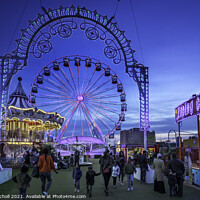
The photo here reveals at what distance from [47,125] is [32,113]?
4.14 m

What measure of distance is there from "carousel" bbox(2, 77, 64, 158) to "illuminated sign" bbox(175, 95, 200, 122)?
20738mm

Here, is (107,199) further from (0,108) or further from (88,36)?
(88,36)

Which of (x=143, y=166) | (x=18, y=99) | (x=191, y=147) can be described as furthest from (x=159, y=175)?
(x=18, y=99)

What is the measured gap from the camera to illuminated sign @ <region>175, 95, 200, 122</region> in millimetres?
9672

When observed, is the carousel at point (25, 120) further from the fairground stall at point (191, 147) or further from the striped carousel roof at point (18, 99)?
the fairground stall at point (191, 147)

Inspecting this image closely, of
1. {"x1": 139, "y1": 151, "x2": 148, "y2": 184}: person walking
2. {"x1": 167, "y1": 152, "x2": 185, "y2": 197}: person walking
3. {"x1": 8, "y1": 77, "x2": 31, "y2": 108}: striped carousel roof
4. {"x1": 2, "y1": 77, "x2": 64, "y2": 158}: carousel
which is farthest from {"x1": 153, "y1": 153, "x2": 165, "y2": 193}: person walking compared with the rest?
{"x1": 8, "y1": 77, "x2": 31, "y2": 108}: striped carousel roof

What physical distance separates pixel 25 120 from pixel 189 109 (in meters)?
25.6

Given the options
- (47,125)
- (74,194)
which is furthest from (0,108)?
(47,125)

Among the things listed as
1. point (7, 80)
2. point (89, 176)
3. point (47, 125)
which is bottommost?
point (89, 176)

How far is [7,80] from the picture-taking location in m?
20.4

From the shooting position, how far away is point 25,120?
3253 centimetres

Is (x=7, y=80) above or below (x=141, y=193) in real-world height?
above

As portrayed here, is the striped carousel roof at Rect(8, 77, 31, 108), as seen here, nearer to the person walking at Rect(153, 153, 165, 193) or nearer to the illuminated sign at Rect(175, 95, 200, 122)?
the illuminated sign at Rect(175, 95, 200, 122)

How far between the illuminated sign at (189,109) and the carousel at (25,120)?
20.7 meters
